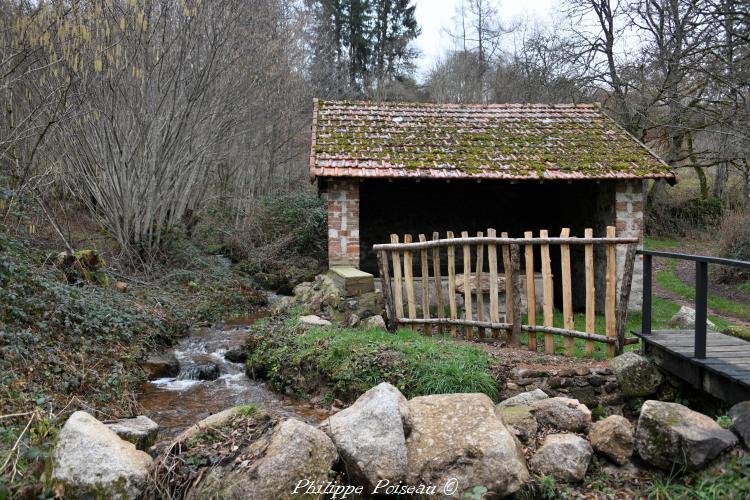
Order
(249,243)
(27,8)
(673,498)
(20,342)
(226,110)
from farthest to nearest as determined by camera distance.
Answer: (249,243), (226,110), (27,8), (20,342), (673,498)

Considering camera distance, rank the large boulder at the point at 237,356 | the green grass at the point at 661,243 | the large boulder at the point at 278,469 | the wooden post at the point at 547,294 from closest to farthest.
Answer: the large boulder at the point at 278,469
the wooden post at the point at 547,294
the large boulder at the point at 237,356
the green grass at the point at 661,243

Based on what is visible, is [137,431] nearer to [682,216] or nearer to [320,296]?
[320,296]

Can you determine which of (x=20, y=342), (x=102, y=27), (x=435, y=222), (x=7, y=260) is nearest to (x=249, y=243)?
(x=435, y=222)

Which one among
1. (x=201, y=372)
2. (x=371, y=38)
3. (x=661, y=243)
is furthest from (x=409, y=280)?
(x=371, y=38)

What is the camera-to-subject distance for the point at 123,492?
3.23 metres

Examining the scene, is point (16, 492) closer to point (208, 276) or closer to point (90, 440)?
point (90, 440)

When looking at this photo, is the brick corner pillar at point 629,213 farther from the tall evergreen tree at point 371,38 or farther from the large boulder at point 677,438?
the tall evergreen tree at point 371,38

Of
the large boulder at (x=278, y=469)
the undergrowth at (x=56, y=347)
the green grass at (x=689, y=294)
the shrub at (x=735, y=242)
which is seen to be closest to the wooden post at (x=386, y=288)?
the undergrowth at (x=56, y=347)

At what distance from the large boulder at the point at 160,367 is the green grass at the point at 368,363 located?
0.99m

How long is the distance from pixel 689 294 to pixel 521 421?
9.70 meters

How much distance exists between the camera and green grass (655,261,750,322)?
1009 cm

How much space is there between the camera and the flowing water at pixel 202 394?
5.79 m

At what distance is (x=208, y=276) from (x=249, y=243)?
2.98 metres

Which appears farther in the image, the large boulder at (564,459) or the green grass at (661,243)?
the green grass at (661,243)
